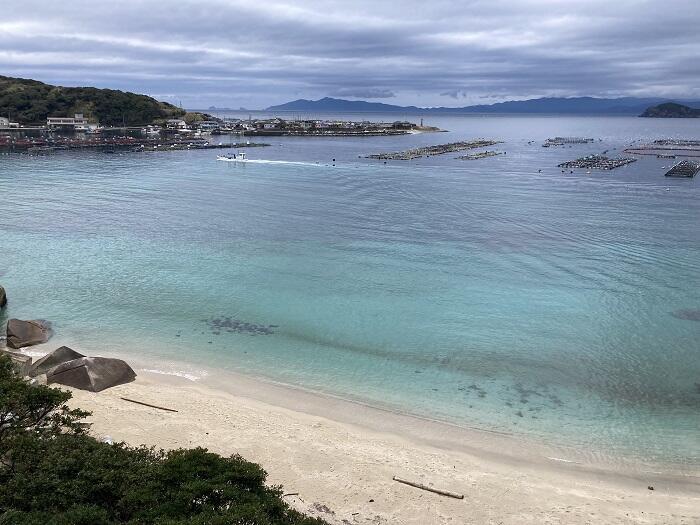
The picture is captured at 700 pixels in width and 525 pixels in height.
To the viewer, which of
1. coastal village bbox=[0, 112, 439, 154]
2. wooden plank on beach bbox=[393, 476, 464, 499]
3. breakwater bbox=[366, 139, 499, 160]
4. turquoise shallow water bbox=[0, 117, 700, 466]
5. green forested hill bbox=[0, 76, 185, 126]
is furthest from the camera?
green forested hill bbox=[0, 76, 185, 126]

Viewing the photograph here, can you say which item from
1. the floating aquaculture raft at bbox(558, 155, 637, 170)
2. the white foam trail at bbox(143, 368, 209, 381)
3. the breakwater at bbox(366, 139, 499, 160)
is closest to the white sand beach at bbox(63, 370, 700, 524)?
the white foam trail at bbox(143, 368, 209, 381)

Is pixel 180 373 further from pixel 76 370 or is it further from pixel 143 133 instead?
pixel 143 133

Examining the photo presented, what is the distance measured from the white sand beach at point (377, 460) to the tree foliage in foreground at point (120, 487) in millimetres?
2918

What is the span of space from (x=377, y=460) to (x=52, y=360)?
1289 cm

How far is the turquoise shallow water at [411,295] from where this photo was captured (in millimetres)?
19656

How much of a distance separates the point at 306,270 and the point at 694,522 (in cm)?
2368

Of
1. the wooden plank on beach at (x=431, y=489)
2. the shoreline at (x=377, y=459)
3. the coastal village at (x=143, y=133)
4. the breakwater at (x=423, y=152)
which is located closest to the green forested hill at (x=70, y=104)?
the coastal village at (x=143, y=133)

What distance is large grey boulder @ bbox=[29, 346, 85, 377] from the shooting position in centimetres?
1967

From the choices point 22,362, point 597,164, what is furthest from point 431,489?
point 597,164

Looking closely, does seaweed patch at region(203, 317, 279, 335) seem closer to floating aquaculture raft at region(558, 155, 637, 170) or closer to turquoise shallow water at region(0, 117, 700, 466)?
turquoise shallow water at region(0, 117, 700, 466)

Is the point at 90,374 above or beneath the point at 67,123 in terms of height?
beneath

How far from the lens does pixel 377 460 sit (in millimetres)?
15406

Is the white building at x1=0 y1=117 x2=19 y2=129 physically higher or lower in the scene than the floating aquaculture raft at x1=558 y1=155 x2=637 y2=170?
higher

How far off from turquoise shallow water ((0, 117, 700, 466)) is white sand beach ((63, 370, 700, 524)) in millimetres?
1281
